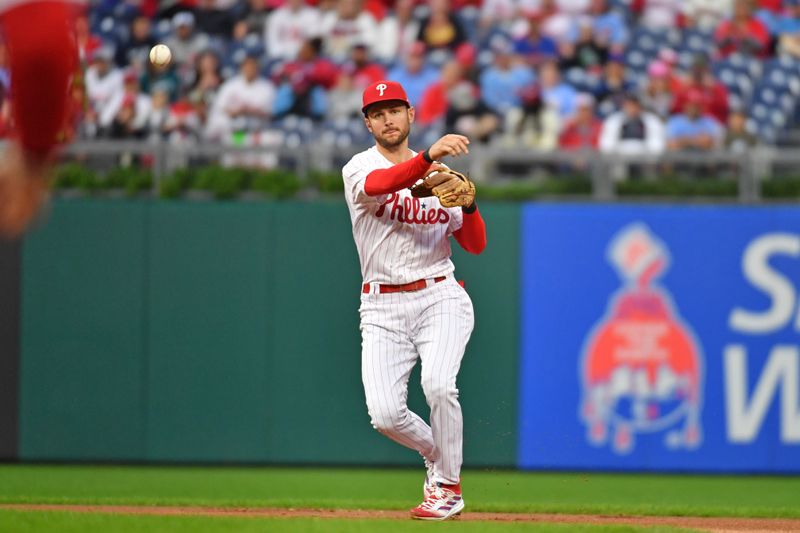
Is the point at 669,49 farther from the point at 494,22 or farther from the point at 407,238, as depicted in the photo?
the point at 407,238

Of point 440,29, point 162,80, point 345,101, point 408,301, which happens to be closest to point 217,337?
point 345,101

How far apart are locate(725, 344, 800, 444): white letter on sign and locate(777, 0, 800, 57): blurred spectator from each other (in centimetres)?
416

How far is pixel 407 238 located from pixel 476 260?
3.48m

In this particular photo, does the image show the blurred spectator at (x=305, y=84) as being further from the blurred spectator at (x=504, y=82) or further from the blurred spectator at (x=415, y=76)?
the blurred spectator at (x=504, y=82)

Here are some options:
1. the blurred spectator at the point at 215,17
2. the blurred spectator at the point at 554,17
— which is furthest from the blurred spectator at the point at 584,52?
the blurred spectator at the point at 215,17

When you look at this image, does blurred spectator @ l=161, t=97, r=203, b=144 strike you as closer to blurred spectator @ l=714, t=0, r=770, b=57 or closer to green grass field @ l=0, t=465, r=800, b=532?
green grass field @ l=0, t=465, r=800, b=532

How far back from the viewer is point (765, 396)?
987 centimetres

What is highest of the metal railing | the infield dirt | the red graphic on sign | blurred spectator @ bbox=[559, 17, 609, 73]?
blurred spectator @ bbox=[559, 17, 609, 73]

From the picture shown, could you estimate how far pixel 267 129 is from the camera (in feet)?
37.8

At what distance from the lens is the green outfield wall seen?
9.91 m

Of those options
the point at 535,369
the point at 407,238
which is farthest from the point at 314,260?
the point at 407,238

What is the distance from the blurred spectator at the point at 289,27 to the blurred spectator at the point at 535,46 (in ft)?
6.59

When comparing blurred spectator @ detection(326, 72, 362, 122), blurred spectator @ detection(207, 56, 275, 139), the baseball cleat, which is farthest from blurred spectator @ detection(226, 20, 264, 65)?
the baseball cleat

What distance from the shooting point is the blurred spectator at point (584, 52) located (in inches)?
490
